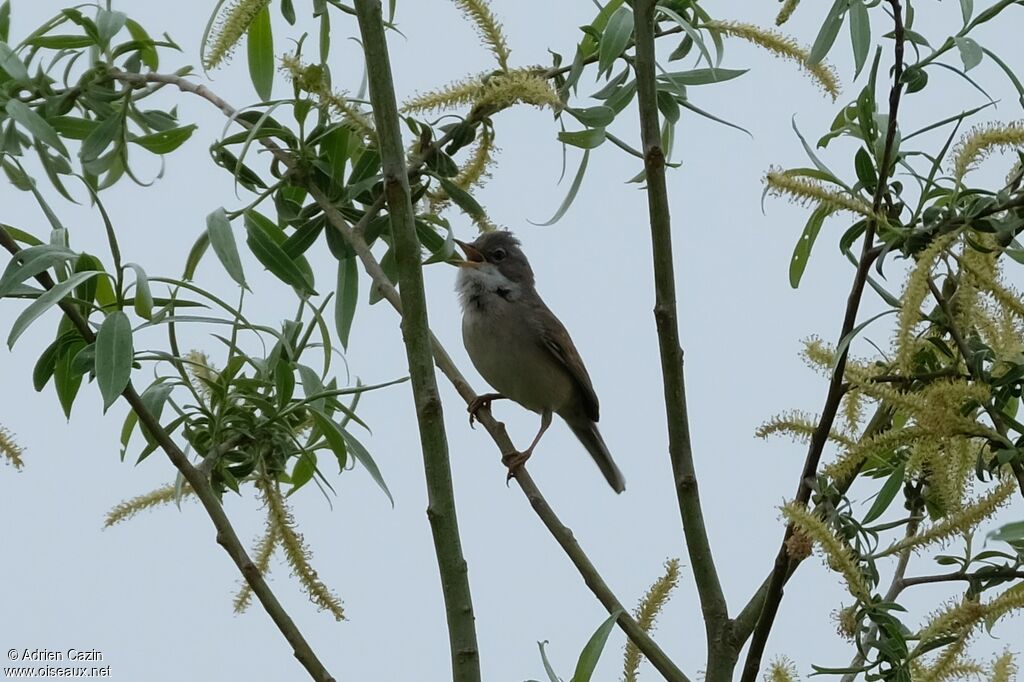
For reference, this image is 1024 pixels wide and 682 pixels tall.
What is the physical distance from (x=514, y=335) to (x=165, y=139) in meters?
3.58

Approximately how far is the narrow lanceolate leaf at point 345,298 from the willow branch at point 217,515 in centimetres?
69

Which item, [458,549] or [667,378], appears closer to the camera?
[458,549]

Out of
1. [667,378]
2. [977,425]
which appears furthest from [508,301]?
[977,425]

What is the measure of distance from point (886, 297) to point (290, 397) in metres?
1.28

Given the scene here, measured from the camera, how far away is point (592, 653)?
254 cm

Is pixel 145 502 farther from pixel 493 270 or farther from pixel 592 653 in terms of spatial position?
pixel 493 270

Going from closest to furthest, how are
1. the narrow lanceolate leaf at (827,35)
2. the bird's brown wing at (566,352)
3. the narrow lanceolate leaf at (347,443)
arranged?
the narrow lanceolate leaf at (827,35)
the narrow lanceolate leaf at (347,443)
the bird's brown wing at (566,352)

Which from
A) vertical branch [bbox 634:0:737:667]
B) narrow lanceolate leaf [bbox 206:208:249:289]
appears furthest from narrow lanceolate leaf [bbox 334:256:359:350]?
vertical branch [bbox 634:0:737:667]

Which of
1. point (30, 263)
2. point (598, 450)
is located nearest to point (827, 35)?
point (30, 263)

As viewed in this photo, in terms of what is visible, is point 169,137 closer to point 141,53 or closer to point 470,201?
point 141,53

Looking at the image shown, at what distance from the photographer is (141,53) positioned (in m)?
3.17

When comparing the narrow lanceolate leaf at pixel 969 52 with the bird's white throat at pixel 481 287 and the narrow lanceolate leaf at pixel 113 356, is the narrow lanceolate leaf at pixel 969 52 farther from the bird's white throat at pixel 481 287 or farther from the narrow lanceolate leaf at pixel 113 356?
the bird's white throat at pixel 481 287

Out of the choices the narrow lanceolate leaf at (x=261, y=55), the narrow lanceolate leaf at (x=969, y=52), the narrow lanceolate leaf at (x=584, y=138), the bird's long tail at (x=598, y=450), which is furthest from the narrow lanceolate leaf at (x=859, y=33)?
the bird's long tail at (x=598, y=450)

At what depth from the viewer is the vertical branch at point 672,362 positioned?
2502mm
